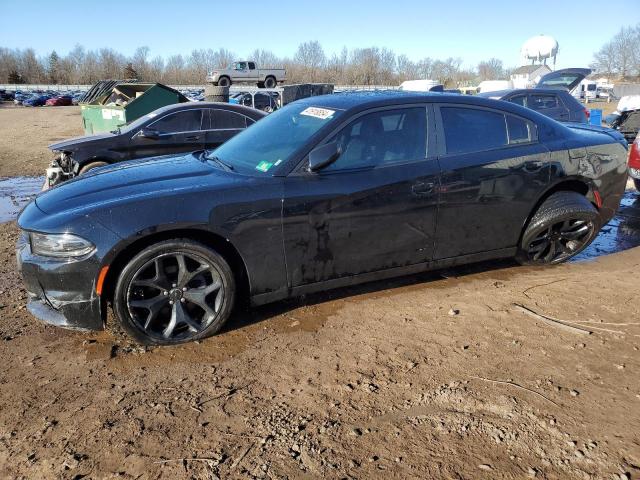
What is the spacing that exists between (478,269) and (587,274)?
956 mm

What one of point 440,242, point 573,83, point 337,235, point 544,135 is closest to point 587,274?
point 544,135

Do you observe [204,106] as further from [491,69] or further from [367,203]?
[491,69]

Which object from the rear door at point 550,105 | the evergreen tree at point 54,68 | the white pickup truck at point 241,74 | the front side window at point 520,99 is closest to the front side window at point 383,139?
the front side window at point 520,99

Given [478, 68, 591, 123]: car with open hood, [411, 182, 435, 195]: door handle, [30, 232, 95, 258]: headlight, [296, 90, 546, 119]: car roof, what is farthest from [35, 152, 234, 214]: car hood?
[478, 68, 591, 123]: car with open hood

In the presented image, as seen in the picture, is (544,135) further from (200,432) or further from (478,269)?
(200,432)

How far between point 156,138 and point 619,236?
655 cm

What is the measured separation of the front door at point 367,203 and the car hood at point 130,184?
57 centimetres

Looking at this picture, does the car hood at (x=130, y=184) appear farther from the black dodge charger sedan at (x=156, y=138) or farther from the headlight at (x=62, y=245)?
the black dodge charger sedan at (x=156, y=138)

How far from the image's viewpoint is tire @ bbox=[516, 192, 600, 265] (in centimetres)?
445

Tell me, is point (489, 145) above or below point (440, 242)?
above

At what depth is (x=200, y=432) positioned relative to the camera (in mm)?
2480

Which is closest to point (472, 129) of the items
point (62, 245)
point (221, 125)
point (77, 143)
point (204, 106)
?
point (62, 245)

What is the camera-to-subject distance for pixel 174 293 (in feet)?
10.8

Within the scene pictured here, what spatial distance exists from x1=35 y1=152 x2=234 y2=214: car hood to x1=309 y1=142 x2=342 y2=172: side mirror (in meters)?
0.54
